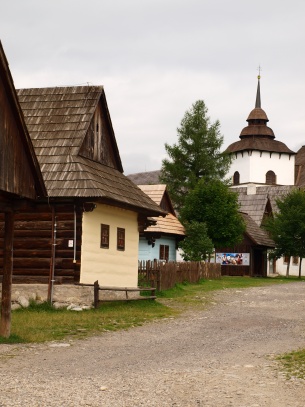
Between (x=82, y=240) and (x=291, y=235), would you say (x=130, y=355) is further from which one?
(x=291, y=235)

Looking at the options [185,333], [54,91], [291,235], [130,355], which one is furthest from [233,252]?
[130,355]

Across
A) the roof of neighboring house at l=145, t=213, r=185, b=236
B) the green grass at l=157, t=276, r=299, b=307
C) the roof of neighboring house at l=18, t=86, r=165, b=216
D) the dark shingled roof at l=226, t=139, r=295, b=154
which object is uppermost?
the dark shingled roof at l=226, t=139, r=295, b=154

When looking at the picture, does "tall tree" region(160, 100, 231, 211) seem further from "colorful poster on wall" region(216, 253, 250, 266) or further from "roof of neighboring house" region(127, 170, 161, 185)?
"roof of neighboring house" region(127, 170, 161, 185)

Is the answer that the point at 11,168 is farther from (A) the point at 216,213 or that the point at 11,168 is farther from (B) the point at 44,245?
(A) the point at 216,213

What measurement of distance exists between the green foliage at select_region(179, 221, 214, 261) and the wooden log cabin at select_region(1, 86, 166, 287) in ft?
52.0

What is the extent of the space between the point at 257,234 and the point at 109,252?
3185cm

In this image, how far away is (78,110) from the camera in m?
22.1

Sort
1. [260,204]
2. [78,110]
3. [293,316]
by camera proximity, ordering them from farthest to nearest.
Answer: [260,204] → [78,110] → [293,316]

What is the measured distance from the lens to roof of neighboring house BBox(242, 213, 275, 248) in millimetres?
50969

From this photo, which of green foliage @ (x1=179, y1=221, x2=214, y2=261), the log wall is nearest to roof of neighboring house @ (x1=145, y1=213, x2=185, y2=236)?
green foliage @ (x1=179, y1=221, x2=214, y2=261)

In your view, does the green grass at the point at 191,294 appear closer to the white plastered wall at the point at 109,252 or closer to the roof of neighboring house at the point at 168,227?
the white plastered wall at the point at 109,252

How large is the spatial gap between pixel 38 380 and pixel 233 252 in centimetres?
4333

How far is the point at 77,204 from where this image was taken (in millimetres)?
19906

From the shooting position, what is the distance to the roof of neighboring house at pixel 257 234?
167ft
